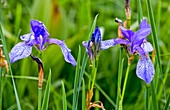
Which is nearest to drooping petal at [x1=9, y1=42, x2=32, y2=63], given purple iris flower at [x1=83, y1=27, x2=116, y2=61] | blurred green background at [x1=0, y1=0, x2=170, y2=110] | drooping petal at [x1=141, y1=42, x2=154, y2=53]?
purple iris flower at [x1=83, y1=27, x2=116, y2=61]

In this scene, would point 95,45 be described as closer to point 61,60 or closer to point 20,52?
point 20,52

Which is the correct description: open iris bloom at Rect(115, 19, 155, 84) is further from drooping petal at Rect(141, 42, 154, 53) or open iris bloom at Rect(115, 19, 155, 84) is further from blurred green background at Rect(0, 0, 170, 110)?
blurred green background at Rect(0, 0, 170, 110)

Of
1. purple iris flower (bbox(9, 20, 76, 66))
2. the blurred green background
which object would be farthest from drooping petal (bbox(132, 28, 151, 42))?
the blurred green background

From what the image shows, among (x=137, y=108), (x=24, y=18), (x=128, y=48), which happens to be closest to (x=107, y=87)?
(x=137, y=108)

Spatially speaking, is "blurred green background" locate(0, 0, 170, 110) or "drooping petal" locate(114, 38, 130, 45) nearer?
"drooping petal" locate(114, 38, 130, 45)

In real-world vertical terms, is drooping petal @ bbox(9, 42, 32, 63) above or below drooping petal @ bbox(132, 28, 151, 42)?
below

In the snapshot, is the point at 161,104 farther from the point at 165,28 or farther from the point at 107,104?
the point at 165,28

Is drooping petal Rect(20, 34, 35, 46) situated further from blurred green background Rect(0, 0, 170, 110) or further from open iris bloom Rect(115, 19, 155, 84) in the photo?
blurred green background Rect(0, 0, 170, 110)

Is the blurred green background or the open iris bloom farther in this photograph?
the blurred green background
